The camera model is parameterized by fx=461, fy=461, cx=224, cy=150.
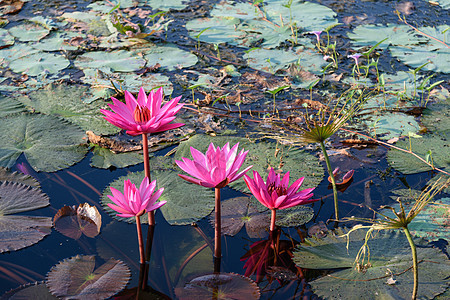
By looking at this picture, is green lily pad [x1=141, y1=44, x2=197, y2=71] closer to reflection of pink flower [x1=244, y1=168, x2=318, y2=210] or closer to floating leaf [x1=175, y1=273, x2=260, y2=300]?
reflection of pink flower [x1=244, y1=168, x2=318, y2=210]

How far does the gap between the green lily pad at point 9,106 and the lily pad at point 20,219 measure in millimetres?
743

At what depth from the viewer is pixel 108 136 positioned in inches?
108

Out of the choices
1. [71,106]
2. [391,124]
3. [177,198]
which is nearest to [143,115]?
[177,198]

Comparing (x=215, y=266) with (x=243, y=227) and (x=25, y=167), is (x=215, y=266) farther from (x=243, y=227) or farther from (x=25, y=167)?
(x=25, y=167)

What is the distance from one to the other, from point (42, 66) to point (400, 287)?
111 inches

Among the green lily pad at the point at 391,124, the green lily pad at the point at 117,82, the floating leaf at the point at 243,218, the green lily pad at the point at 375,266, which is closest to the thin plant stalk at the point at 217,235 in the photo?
the floating leaf at the point at 243,218

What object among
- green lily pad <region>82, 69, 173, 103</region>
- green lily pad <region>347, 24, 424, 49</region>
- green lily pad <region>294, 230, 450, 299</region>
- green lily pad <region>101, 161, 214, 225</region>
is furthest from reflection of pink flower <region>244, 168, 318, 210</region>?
green lily pad <region>347, 24, 424, 49</region>

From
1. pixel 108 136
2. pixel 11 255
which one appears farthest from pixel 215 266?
pixel 108 136

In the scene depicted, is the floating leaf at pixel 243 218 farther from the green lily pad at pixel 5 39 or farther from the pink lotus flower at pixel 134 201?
the green lily pad at pixel 5 39

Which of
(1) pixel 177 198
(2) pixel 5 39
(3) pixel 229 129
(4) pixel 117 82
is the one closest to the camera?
(1) pixel 177 198

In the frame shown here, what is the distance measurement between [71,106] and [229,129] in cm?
102

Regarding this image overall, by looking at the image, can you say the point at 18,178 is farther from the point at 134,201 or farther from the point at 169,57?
the point at 169,57

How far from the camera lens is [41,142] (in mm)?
2574

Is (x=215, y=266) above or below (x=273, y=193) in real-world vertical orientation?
below
